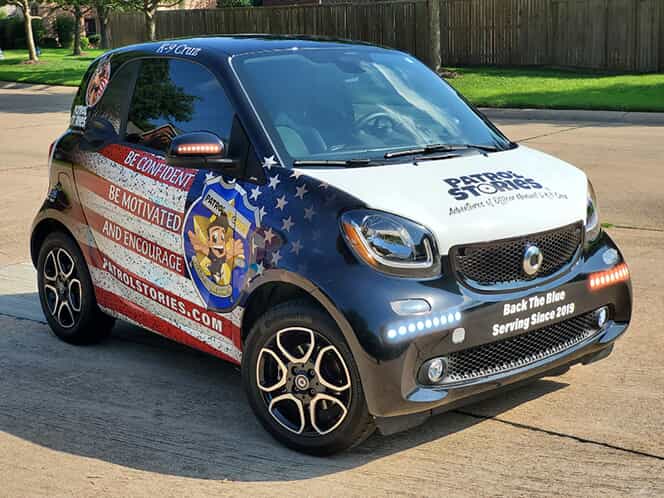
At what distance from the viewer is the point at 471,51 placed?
28922mm

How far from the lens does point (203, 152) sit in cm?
496

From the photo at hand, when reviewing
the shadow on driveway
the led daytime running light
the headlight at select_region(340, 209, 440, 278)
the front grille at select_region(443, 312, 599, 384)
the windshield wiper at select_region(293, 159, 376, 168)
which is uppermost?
the windshield wiper at select_region(293, 159, 376, 168)

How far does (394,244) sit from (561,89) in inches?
723

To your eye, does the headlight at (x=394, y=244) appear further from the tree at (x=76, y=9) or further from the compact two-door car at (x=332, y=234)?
the tree at (x=76, y=9)

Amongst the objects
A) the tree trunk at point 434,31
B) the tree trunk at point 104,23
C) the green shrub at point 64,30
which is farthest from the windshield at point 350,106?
the green shrub at point 64,30

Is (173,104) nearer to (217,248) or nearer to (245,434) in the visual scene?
(217,248)

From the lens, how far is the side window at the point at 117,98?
5.99 meters

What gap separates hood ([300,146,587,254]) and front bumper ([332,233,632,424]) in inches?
9.6

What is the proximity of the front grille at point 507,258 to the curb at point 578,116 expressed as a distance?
12.8 meters

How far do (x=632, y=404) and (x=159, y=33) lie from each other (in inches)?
1276

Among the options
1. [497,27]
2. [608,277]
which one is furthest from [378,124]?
[497,27]

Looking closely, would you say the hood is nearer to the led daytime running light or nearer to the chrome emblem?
the chrome emblem

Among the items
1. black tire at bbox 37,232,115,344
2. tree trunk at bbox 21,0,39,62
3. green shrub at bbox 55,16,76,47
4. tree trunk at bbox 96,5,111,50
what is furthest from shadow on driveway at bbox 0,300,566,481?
green shrub at bbox 55,16,76,47

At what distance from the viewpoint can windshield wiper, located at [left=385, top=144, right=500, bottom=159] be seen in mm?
5148
